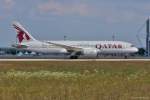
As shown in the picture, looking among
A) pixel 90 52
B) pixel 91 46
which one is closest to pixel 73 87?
pixel 90 52

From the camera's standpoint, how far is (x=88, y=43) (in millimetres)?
99500

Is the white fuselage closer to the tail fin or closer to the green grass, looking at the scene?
the tail fin

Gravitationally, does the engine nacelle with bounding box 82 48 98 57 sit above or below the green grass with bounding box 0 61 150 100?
above

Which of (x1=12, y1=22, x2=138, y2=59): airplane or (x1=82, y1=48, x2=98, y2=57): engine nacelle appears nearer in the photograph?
(x1=82, y1=48, x2=98, y2=57): engine nacelle

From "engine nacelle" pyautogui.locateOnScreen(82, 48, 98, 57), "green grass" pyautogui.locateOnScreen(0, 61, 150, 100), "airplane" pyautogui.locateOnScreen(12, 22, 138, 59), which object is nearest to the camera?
"green grass" pyautogui.locateOnScreen(0, 61, 150, 100)

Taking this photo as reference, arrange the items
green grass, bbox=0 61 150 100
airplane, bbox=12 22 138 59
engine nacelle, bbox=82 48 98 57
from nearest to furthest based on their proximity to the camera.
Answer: green grass, bbox=0 61 150 100
engine nacelle, bbox=82 48 98 57
airplane, bbox=12 22 138 59

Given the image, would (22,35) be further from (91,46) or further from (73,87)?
(73,87)

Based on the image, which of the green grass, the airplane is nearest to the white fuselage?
the airplane

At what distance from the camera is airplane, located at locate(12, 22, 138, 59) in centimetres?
9719

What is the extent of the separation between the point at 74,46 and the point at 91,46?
368 centimetres

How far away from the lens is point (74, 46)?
99.9 m

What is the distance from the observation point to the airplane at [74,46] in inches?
3826

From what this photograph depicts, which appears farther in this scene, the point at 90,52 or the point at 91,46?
the point at 91,46

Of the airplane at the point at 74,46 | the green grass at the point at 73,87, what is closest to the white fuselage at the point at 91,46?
the airplane at the point at 74,46
